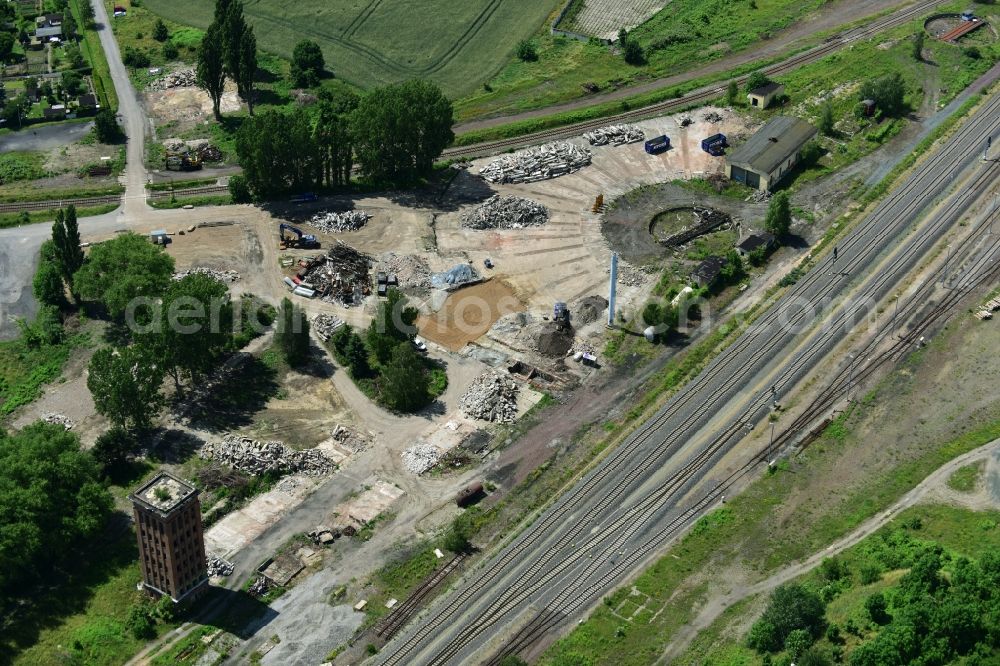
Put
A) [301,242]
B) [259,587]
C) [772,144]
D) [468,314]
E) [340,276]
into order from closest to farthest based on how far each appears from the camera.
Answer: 1. [259,587]
2. [468,314]
3. [340,276]
4. [301,242]
5. [772,144]

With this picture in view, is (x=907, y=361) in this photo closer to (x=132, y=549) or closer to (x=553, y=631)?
(x=553, y=631)

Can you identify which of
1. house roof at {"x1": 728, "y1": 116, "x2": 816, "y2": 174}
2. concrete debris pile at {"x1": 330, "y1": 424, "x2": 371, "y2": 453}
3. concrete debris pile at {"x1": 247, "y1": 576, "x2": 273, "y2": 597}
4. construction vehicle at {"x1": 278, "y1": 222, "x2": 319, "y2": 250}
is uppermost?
house roof at {"x1": 728, "y1": 116, "x2": 816, "y2": 174}

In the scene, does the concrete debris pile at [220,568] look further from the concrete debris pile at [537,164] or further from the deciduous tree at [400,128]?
the concrete debris pile at [537,164]

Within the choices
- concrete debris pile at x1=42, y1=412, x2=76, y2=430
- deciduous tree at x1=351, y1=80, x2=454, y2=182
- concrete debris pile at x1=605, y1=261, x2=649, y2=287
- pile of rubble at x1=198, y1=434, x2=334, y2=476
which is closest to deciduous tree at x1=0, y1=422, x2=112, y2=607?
concrete debris pile at x1=42, y1=412, x2=76, y2=430

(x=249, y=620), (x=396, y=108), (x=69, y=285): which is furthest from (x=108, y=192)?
(x=249, y=620)

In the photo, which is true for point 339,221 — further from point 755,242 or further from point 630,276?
point 755,242

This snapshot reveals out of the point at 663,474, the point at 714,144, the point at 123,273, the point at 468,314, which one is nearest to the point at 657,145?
the point at 714,144

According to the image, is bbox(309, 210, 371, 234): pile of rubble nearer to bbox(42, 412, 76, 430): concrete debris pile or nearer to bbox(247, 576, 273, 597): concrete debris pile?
bbox(42, 412, 76, 430): concrete debris pile
